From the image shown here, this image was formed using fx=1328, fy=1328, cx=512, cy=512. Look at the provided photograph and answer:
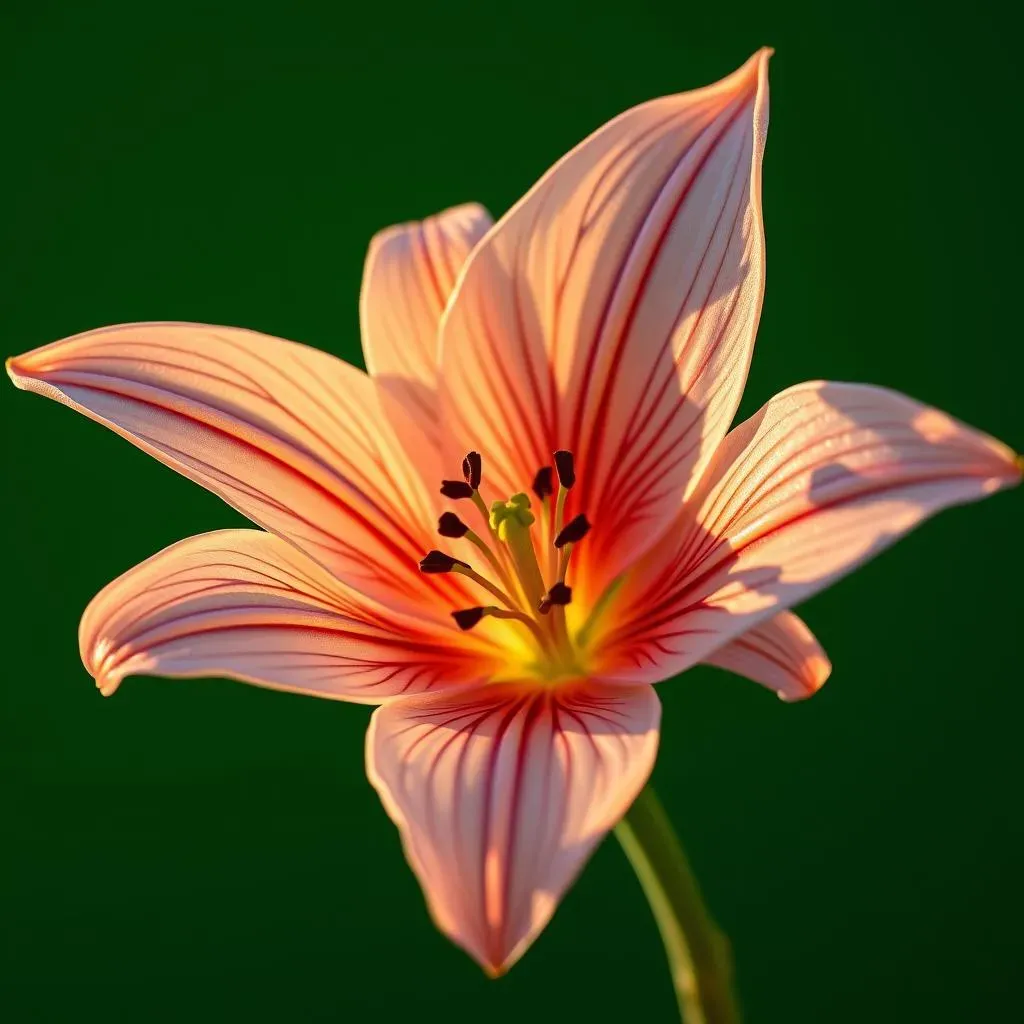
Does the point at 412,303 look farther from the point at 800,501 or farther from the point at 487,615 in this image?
the point at 800,501

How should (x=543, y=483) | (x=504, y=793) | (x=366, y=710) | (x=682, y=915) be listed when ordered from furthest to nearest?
(x=366, y=710) < (x=543, y=483) < (x=682, y=915) < (x=504, y=793)

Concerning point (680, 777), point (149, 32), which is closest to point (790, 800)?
point (680, 777)

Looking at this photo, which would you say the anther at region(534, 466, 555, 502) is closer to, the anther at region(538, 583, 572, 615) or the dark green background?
the anther at region(538, 583, 572, 615)

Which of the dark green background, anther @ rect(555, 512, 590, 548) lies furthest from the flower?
the dark green background

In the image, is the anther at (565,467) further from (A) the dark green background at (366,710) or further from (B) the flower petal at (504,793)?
(A) the dark green background at (366,710)

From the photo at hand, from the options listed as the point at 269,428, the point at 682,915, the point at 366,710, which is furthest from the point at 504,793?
the point at 366,710

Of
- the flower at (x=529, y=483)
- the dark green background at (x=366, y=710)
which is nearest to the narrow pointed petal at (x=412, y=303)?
the flower at (x=529, y=483)
